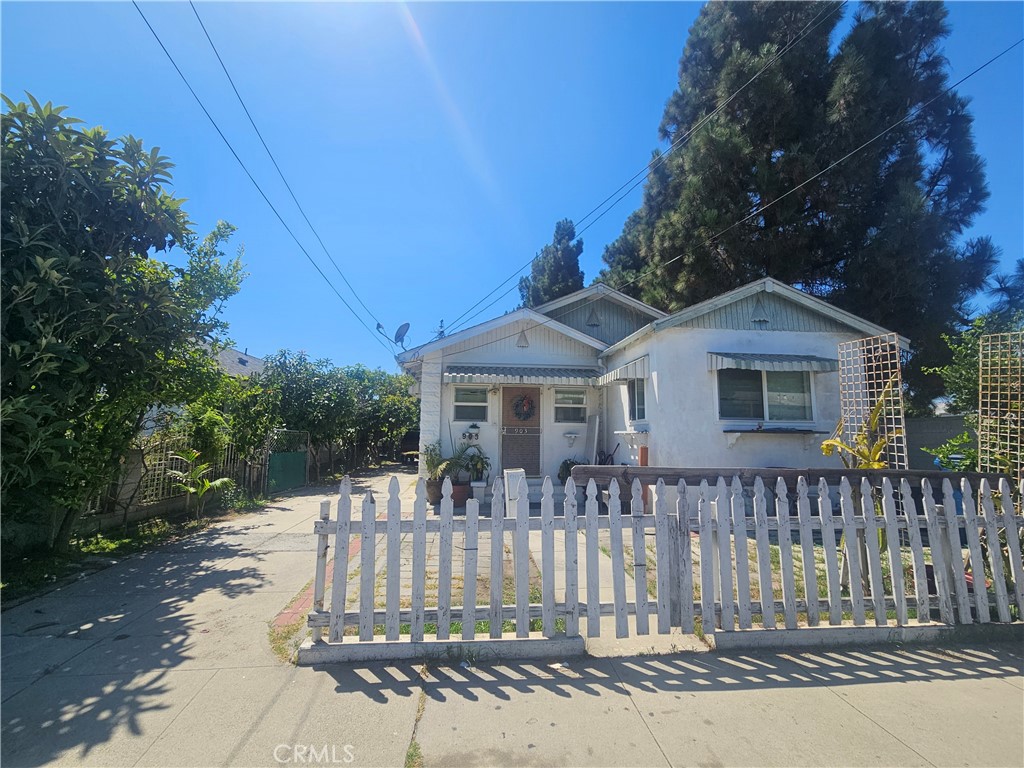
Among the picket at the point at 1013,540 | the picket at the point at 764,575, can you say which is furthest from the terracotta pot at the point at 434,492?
the picket at the point at 1013,540

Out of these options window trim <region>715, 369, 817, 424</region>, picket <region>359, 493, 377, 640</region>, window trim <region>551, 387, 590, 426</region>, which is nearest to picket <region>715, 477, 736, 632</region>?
picket <region>359, 493, 377, 640</region>

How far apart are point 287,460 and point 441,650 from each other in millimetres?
11913

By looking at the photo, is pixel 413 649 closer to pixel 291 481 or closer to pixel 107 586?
pixel 107 586

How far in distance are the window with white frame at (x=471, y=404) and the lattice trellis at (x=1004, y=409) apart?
27.9 ft

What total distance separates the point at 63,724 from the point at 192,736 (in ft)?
2.56

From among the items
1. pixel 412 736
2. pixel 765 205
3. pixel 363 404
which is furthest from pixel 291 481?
pixel 765 205

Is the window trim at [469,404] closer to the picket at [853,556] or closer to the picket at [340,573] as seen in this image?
the picket at [340,573]

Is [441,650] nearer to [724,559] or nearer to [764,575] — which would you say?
[724,559]

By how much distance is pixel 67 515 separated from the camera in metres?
5.84

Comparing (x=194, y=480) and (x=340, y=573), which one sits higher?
(x=194, y=480)

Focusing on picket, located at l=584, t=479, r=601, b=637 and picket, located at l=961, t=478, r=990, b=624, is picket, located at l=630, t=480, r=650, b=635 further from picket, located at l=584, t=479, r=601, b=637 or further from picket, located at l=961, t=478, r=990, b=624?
picket, located at l=961, t=478, r=990, b=624

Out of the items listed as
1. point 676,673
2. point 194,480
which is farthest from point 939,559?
point 194,480

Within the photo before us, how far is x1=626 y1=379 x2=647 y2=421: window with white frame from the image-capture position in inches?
389

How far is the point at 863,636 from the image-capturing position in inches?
135
